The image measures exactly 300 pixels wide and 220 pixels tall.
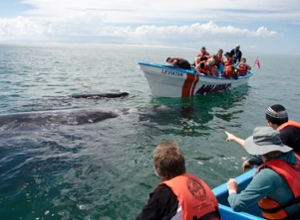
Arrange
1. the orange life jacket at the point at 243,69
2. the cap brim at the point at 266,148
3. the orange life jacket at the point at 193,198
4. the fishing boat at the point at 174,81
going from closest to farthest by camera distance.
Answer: the orange life jacket at the point at 193,198
the cap brim at the point at 266,148
the fishing boat at the point at 174,81
the orange life jacket at the point at 243,69

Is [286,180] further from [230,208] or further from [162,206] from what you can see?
[162,206]

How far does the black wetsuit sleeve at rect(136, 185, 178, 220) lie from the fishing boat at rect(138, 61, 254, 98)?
42.4 ft

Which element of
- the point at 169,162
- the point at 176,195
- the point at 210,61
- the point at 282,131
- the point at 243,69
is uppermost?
the point at 169,162

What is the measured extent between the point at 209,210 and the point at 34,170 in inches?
194

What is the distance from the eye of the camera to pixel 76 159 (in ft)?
24.0

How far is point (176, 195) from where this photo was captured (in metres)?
2.80

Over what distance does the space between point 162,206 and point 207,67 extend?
15.4 metres

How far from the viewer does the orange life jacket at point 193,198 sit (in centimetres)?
277

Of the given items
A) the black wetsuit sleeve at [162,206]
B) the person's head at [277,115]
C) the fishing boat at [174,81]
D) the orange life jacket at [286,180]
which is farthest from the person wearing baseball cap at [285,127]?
the fishing boat at [174,81]

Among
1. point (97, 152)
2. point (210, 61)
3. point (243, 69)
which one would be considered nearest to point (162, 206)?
point (97, 152)

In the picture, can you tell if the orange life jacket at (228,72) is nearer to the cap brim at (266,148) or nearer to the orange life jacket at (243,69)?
the orange life jacket at (243,69)

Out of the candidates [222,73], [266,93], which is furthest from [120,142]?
[266,93]

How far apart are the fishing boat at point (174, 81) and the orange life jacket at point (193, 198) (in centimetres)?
1281

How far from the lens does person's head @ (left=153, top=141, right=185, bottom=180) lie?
301cm
